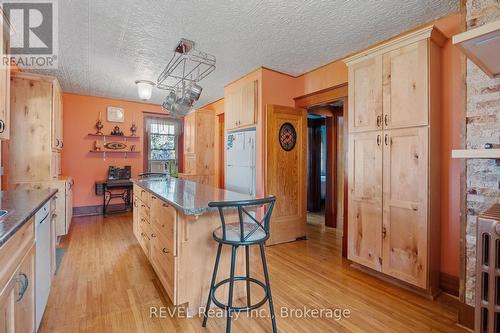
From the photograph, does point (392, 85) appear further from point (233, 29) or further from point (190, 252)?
point (190, 252)

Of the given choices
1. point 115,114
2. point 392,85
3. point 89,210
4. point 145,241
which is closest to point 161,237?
point 145,241

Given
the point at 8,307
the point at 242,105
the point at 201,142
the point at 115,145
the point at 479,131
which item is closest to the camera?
the point at 8,307

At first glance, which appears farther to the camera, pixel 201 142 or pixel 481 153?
pixel 201 142

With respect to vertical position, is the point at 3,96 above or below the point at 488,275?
above

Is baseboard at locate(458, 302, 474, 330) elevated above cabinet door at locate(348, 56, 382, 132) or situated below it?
below

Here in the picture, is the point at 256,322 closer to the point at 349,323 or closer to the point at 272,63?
the point at 349,323

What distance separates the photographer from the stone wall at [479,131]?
1668 mm

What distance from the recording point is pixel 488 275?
1096mm

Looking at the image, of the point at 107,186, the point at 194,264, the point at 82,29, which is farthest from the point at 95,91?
the point at 194,264

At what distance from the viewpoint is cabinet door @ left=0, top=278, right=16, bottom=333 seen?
96 cm

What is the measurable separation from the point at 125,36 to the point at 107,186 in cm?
339

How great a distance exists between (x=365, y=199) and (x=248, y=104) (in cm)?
216

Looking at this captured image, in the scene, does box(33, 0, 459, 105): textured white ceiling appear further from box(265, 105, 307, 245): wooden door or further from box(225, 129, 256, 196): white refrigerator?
box(225, 129, 256, 196): white refrigerator

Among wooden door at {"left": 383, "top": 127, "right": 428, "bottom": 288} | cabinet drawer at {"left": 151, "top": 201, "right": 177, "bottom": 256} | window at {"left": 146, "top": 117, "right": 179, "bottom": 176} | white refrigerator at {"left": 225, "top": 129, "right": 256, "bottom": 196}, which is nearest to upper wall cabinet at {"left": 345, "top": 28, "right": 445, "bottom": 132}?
wooden door at {"left": 383, "top": 127, "right": 428, "bottom": 288}
